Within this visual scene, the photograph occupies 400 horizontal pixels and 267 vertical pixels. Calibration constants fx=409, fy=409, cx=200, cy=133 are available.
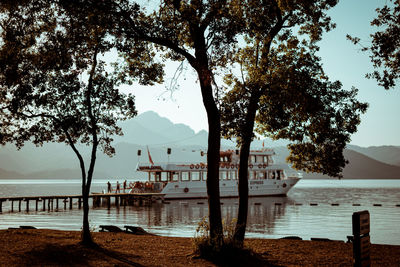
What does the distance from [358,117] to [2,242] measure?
11720 mm

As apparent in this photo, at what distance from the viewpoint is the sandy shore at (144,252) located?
10.4 metres

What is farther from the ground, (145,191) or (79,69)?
(79,69)

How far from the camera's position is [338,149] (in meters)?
12.8

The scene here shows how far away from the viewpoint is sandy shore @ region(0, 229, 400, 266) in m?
10.4

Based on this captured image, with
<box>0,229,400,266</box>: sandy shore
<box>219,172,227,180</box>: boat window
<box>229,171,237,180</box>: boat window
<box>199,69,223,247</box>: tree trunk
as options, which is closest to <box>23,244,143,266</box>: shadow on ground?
<box>0,229,400,266</box>: sandy shore

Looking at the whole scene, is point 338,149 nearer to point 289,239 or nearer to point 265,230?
point 289,239

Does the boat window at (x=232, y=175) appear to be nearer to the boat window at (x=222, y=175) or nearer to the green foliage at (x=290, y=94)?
the boat window at (x=222, y=175)

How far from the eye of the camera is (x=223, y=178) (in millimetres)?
61562

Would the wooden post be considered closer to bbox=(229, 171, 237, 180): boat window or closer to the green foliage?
the green foliage

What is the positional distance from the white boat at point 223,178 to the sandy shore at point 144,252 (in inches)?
1574

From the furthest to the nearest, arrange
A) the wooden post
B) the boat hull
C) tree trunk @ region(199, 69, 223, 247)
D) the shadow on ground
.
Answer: the boat hull < tree trunk @ region(199, 69, 223, 247) < the shadow on ground < the wooden post

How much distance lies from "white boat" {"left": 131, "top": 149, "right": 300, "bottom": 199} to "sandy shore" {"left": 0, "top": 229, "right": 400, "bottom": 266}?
39984mm

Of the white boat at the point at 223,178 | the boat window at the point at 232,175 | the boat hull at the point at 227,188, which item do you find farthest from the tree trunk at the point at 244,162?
the boat window at the point at 232,175

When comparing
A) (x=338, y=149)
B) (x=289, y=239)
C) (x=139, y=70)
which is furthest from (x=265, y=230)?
(x=139, y=70)
